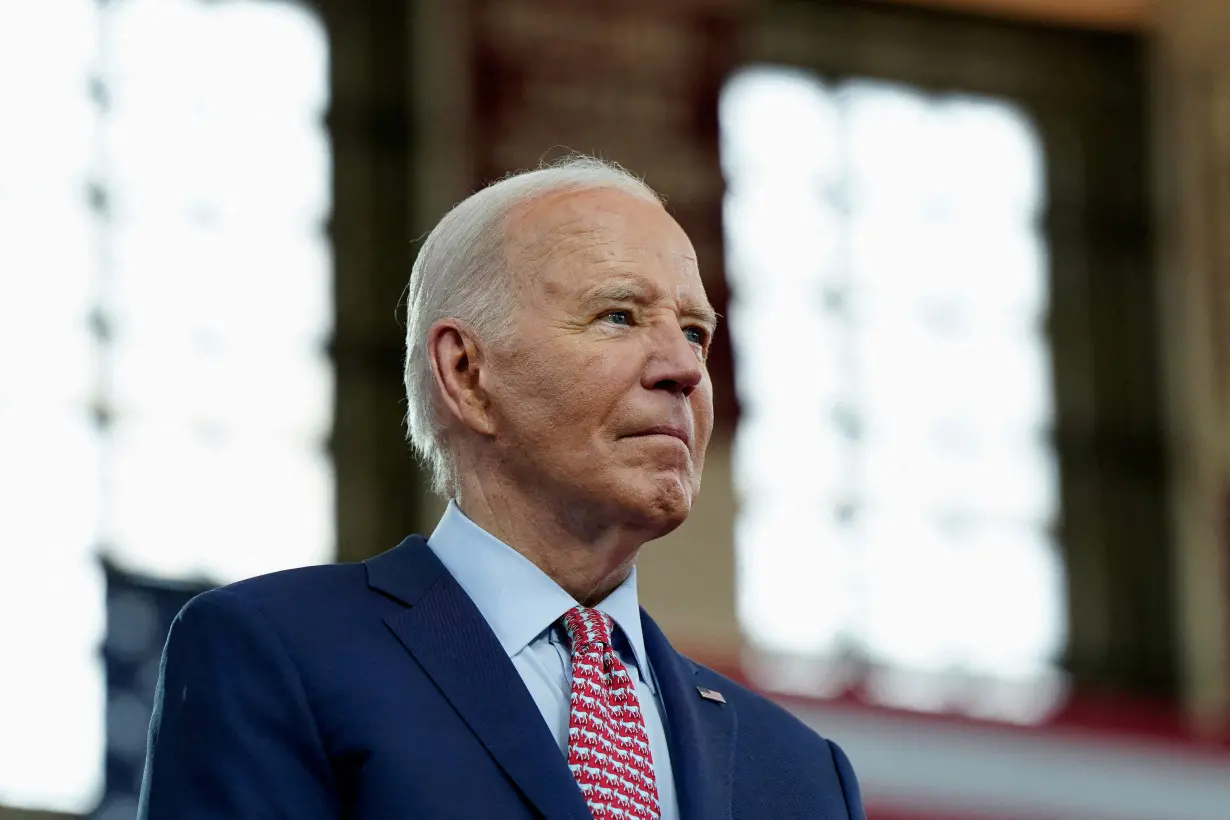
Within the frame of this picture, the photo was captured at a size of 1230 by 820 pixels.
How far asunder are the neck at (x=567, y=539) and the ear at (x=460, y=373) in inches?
3.3

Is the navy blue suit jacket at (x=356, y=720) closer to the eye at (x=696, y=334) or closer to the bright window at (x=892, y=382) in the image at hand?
the eye at (x=696, y=334)

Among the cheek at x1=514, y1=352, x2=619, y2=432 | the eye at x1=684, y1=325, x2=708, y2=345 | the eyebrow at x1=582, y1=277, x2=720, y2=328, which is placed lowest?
the cheek at x1=514, y1=352, x2=619, y2=432

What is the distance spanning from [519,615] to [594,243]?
397 millimetres

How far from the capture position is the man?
2.11m

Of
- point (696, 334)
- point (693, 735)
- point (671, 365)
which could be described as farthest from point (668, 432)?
point (693, 735)

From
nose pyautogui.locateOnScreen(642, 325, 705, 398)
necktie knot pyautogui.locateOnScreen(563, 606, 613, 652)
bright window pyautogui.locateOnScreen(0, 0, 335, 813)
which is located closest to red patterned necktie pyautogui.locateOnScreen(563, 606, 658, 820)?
necktie knot pyautogui.locateOnScreen(563, 606, 613, 652)

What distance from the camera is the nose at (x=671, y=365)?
2361mm

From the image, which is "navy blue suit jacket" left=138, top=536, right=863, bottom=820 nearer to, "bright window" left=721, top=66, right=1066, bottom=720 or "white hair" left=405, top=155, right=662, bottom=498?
"white hair" left=405, top=155, right=662, bottom=498

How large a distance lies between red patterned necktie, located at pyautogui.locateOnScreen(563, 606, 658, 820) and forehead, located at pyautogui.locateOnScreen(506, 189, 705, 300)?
345 millimetres

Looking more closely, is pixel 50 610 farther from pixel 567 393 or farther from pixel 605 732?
pixel 605 732

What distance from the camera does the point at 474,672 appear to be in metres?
2.22

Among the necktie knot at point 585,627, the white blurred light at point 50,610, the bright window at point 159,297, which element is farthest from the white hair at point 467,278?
the bright window at point 159,297

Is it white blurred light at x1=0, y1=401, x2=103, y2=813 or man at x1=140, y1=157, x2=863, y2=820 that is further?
white blurred light at x1=0, y1=401, x2=103, y2=813

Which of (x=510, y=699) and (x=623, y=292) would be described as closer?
(x=510, y=699)
